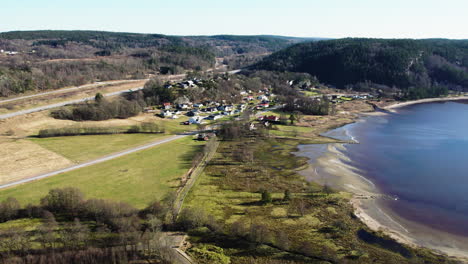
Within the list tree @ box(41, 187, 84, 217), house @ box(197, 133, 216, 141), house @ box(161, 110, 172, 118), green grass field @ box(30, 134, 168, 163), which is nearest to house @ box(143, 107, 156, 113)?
house @ box(161, 110, 172, 118)

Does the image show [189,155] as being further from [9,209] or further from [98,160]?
[9,209]

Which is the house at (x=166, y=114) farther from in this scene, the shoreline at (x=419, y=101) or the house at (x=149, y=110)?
the shoreline at (x=419, y=101)

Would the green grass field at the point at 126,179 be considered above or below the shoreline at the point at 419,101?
below

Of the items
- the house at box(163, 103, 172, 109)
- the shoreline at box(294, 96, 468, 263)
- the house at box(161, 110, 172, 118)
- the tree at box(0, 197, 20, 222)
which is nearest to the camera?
the shoreline at box(294, 96, 468, 263)

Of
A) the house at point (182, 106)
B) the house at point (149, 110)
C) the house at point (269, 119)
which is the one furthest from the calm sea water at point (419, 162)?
the house at point (149, 110)

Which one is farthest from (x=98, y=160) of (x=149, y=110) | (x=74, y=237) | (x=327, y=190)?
(x=149, y=110)

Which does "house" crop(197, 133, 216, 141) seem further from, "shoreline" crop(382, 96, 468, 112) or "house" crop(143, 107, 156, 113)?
"shoreline" crop(382, 96, 468, 112)
